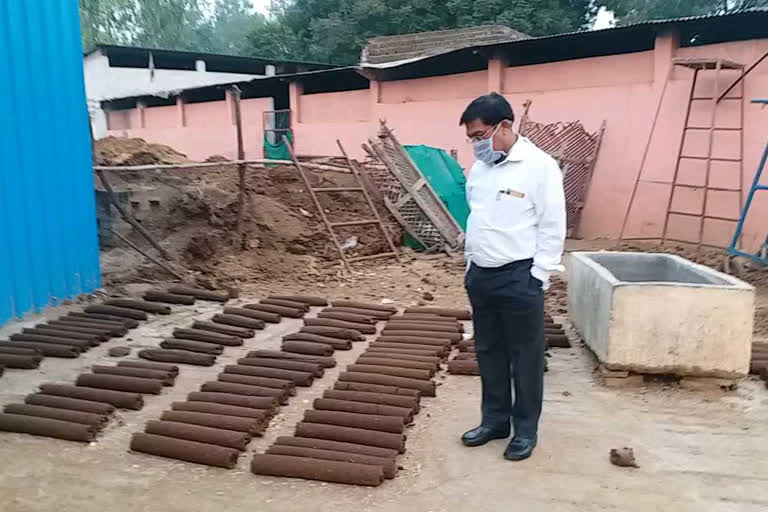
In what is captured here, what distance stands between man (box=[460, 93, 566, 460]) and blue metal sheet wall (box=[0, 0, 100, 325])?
192 inches

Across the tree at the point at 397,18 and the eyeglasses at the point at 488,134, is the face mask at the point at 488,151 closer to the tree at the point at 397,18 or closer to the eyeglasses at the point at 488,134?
the eyeglasses at the point at 488,134

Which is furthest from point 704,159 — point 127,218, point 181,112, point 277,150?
point 181,112

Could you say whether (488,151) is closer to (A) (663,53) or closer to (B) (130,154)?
(B) (130,154)

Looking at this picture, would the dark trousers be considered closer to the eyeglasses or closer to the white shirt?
the white shirt

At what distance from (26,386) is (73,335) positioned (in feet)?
3.59

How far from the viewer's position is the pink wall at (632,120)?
9781 millimetres

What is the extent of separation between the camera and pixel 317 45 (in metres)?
28.5

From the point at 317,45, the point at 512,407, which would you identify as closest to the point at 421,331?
the point at 512,407

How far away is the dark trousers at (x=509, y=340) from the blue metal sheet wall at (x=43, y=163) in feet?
15.8

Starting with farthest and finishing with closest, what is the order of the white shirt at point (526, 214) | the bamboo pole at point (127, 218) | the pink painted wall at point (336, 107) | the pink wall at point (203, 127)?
the pink wall at point (203, 127)
the pink painted wall at point (336, 107)
the bamboo pole at point (127, 218)
the white shirt at point (526, 214)

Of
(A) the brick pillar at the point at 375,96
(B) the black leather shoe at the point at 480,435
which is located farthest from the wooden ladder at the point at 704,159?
(A) the brick pillar at the point at 375,96

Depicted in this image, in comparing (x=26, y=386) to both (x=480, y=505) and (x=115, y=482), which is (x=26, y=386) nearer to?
(x=115, y=482)

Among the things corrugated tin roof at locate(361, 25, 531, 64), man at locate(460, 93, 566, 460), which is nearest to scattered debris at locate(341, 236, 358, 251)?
man at locate(460, 93, 566, 460)

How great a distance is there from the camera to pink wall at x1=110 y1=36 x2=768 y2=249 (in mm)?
9781
